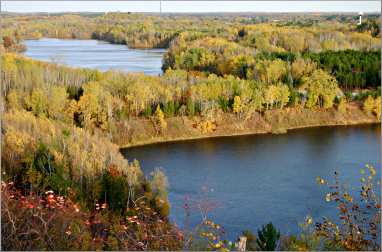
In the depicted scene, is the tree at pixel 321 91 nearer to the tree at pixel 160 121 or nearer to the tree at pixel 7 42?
the tree at pixel 160 121

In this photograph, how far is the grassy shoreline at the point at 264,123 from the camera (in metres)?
12.2

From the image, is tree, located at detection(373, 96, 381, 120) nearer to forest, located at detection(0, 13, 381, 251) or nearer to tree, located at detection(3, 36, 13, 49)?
forest, located at detection(0, 13, 381, 251)

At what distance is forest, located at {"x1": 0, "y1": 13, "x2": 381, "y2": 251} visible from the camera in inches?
97.0

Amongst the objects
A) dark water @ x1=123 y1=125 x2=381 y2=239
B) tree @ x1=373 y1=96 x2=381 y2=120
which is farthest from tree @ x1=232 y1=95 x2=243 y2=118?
tree @ x1=373 y1=96 x2=381 y2=120

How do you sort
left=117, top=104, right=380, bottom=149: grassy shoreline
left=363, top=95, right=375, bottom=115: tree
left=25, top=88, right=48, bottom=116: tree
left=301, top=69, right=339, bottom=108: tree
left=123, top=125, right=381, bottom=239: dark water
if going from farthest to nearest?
left=363, top=95, right=375, bottom=115: tree < left=301, top=69, right=339, bottom=108: tree < left=117, top=104, right=380, bottom=149: grassy shoreline < left=25, top=88, right=48, bottom=116: tree < left=123, top=125, right=381, bottom=239: dark water

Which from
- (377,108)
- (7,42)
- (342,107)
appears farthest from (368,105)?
(7,42)

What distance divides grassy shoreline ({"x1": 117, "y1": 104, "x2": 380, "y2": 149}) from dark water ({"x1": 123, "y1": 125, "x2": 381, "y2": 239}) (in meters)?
0.37

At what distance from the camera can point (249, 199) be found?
760cm

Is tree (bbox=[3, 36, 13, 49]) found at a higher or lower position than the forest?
higher

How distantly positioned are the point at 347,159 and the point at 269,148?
163cm

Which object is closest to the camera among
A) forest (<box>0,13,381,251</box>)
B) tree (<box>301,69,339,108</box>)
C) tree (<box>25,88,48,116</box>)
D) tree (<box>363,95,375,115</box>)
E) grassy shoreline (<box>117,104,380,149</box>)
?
forest (<box>0,13,381,251</box>)

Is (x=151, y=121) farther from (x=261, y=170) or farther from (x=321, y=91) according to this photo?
(x=321, y=91)

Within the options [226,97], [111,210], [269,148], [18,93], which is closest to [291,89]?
[226,97]

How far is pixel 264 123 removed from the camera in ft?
42.8
